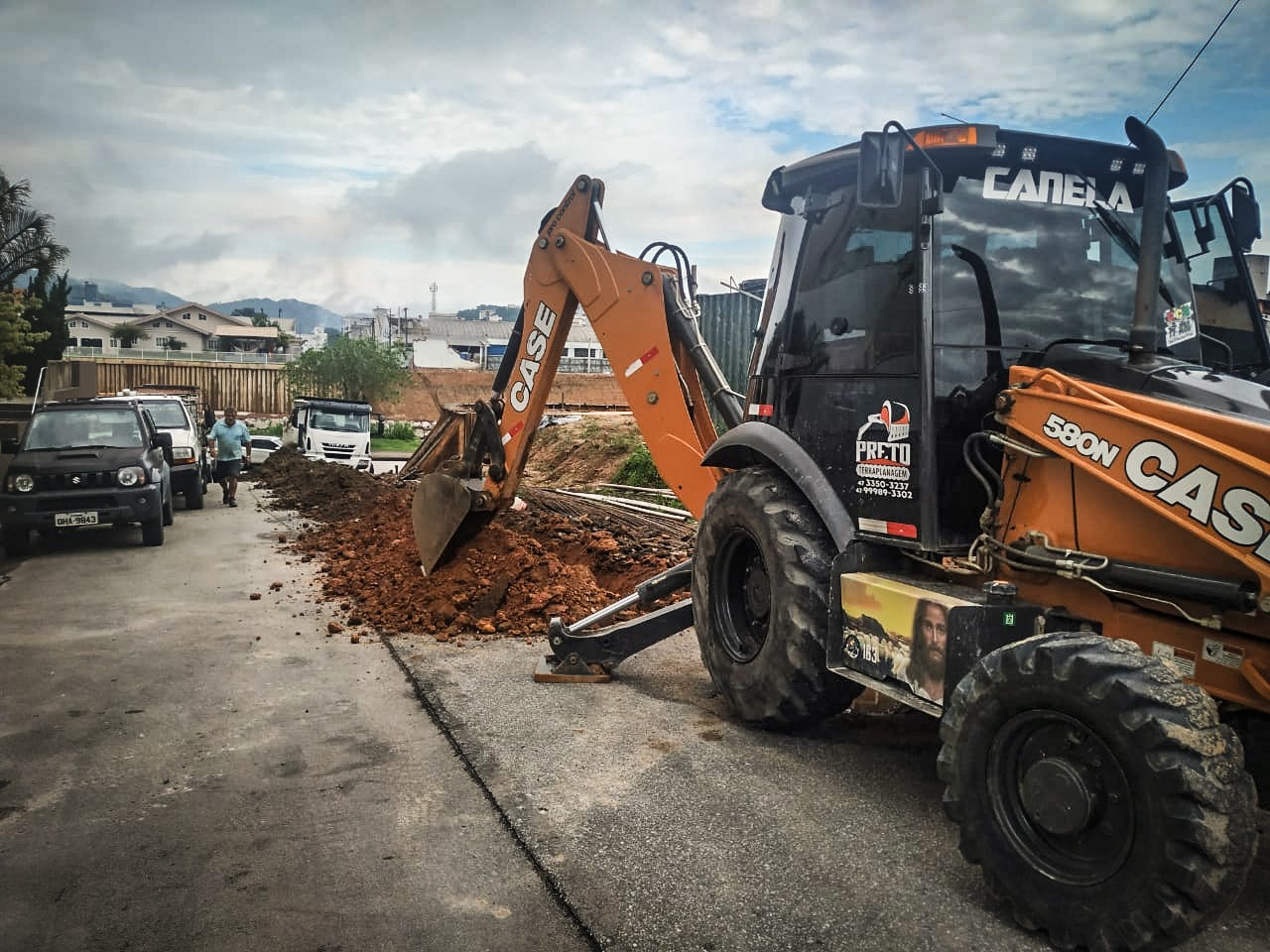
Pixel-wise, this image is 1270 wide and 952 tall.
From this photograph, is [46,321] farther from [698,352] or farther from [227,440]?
[698,352]

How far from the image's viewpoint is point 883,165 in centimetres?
413

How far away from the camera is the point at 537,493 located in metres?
15.7

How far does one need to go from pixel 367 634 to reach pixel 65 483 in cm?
620

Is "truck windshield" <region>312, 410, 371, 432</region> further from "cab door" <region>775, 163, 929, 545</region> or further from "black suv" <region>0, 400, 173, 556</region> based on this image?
"cab door" <region>775, 163, 929, 545</region>

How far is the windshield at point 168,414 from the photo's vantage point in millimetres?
16812

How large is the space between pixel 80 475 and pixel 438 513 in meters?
6.01

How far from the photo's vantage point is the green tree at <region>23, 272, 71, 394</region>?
33250 mm

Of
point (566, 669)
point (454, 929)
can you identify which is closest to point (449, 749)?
point (566, 669)

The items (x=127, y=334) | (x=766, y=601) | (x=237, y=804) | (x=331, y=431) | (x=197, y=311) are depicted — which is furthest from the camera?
(x=197, y=311)

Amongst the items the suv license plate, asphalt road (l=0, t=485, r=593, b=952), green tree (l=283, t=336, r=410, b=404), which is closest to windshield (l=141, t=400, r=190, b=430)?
the suv license plate

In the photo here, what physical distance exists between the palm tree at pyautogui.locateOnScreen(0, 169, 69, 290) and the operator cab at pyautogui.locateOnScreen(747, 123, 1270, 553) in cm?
3102

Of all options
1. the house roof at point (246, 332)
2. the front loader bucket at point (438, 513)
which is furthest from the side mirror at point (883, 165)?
the house roof at point (246, 332)

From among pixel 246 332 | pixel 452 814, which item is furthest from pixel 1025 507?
pixel 246 332

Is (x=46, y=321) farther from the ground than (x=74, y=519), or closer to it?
farther from the ground
